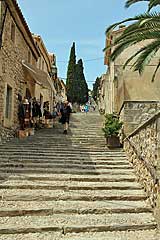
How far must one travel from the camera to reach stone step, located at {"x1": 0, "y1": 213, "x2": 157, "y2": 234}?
519cm

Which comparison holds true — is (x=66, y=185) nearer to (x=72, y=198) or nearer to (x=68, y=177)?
(x=68, y=177)

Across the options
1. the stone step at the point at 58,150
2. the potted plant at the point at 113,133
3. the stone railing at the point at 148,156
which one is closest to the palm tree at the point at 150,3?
the stone railing at the point at 148,156

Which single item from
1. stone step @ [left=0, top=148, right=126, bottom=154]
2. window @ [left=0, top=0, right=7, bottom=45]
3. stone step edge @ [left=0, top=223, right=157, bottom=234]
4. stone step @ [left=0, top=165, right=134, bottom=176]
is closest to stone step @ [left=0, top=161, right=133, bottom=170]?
stone step @ [left=0, top=165, right=134, bottom=176]

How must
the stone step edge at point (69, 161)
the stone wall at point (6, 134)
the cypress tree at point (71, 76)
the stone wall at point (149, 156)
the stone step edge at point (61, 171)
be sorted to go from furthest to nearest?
the cypress tree at point (71, 76) < the stone wall at point (6, 134) < the stone step edge at point (69, 161) < the stone step edge at point (61, 171) < the stone wall at point (149, 156)

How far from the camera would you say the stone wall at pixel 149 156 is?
19.9 ft

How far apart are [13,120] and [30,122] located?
7.54ft

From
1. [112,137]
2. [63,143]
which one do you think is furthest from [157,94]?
[63,143]

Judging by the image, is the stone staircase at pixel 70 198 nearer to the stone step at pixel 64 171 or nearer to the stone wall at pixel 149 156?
the stone step at pixel 64 171

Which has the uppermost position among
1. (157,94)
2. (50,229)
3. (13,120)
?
(157,94)


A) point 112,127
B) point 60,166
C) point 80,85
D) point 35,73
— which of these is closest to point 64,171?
point 60,166

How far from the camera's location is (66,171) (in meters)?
8.23

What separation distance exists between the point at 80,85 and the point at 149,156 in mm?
36718

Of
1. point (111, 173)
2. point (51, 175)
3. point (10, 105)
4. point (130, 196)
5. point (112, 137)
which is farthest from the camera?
point (10, 105)

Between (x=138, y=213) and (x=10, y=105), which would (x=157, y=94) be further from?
(x=138, y=213)
